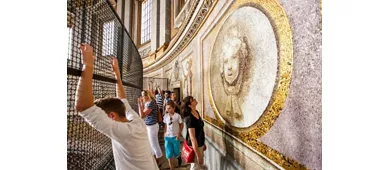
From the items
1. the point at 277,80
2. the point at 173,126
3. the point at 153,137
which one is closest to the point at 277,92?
the point at 277,80

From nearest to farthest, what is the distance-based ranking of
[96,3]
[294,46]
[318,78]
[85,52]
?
[85,52] → [318,78] → [294,46] → [96,3]

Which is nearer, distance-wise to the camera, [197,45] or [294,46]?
[294,46]

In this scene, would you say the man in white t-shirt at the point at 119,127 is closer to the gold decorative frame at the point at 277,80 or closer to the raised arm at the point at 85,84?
the raised arm at the point at 85,84

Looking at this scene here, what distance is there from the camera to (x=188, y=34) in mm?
4809

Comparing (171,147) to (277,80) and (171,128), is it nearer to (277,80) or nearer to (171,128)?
(171,128)

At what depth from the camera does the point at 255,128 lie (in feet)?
6.00

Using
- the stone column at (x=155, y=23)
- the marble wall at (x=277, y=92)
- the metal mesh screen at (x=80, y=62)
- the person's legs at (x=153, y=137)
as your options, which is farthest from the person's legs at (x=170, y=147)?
the stone column at (x=155, y=23)

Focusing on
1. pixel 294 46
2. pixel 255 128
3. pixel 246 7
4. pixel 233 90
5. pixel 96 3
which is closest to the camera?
pixel 294 46

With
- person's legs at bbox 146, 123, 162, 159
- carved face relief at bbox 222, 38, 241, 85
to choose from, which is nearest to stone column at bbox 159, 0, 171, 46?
person's legs at bbox 146, 123, 162, 159

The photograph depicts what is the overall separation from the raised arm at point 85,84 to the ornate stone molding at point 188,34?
2506 mm

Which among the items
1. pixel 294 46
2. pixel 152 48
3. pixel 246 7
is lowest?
pixel 294 46

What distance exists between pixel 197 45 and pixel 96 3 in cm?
276
